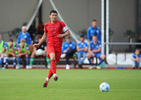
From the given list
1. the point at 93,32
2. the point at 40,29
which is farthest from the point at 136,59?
the point at 40,29

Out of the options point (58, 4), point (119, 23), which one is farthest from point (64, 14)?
point (119, 23)

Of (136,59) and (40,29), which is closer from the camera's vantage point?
(136,59)

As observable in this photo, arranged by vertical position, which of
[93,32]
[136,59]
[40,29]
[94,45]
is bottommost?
[136,59]

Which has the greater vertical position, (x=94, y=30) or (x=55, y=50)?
(x=94, y=30)

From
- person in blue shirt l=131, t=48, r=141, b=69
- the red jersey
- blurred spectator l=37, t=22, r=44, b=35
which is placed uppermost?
blurred spectator l=37, t=22, r=44, b=35

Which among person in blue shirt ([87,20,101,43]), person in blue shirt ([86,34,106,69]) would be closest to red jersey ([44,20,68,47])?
person in blue shirt ([86,34,106,69])

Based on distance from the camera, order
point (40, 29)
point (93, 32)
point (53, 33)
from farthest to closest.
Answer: point (40, 29), point (93, 32), point (53, 33)

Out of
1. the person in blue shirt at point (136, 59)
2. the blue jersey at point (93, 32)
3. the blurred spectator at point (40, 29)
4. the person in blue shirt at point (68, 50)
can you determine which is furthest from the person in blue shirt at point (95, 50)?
the blurred spectator at point (40, 29)

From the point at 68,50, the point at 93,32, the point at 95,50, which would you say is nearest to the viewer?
the point at 95,50

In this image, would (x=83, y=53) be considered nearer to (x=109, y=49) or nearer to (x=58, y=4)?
(x=109, y=49)

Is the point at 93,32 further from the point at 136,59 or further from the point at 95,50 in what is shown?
the point at 136,59

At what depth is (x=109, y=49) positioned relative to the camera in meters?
15.9

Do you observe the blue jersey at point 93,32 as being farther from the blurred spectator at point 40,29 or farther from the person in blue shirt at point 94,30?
the blurred spectator at point 40,29

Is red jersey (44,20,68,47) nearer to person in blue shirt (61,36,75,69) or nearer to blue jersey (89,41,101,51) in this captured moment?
blue jersey (89,41,101,51)
